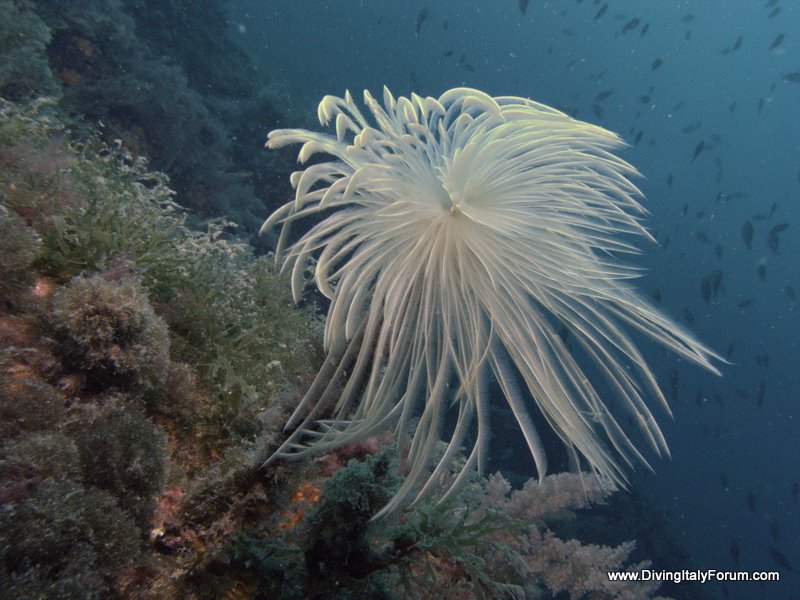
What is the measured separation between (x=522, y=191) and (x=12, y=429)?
2868 millimetres

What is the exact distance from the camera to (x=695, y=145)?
223 ft

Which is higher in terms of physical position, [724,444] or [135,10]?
[135,10]

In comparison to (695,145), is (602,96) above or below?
below

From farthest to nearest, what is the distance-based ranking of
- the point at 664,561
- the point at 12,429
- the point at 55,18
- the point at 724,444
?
the point at 724,444 < the point at 664,561 < the point at 55,18 < the point at 12,429

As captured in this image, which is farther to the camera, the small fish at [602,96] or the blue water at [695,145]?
the blue water at [695,145]

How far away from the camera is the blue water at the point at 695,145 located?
206 feet

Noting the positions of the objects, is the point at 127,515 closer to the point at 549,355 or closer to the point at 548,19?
the point at 549,355

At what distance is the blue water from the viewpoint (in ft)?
206

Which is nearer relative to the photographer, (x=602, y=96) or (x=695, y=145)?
(x=602, y=96)

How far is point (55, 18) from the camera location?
30.6ft

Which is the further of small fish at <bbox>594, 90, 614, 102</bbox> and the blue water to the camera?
the blue water

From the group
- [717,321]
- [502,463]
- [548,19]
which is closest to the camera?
[502,463]

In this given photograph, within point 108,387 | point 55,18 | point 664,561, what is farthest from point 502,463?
point 55,18

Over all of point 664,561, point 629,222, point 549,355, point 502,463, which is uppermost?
point 629,222
